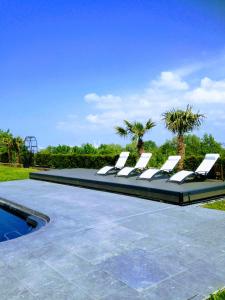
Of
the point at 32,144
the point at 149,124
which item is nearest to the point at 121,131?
the point at 149,124

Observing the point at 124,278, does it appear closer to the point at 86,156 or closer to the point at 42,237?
the point at 42,237

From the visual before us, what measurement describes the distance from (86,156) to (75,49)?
6.67m

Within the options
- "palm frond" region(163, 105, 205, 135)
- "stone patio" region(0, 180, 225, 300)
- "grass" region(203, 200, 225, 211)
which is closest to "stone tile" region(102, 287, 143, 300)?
"stone patio" region(0, 180, 225, 300)

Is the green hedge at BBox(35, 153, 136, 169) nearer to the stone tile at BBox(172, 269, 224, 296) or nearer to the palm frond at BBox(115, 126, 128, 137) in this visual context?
the palm frond at BBox(115, 126, 128, 137)

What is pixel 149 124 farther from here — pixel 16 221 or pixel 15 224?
pixel 15 224

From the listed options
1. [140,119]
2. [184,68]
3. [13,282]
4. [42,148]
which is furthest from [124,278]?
[42,148]

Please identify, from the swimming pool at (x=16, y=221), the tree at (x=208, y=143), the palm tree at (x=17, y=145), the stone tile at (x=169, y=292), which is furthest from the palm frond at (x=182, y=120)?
the tree at (x=208, y=143)

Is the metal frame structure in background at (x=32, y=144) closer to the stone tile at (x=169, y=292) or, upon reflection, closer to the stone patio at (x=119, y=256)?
the stone patio at (x=119, y=256)

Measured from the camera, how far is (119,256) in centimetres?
481

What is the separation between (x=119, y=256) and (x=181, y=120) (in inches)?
474

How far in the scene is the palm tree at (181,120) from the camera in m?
15.9

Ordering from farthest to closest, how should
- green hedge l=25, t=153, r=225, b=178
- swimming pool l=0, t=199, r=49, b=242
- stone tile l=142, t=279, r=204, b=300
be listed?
green hedge l=25, t=153, r=225, b=178
swimming pool l=0, t=199, r=49, b=242
stone tile l=142, t=279, r=204, b=300

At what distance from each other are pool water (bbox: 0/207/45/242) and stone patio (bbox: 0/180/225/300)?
47 cm

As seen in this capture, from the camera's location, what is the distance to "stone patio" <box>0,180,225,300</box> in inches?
148
